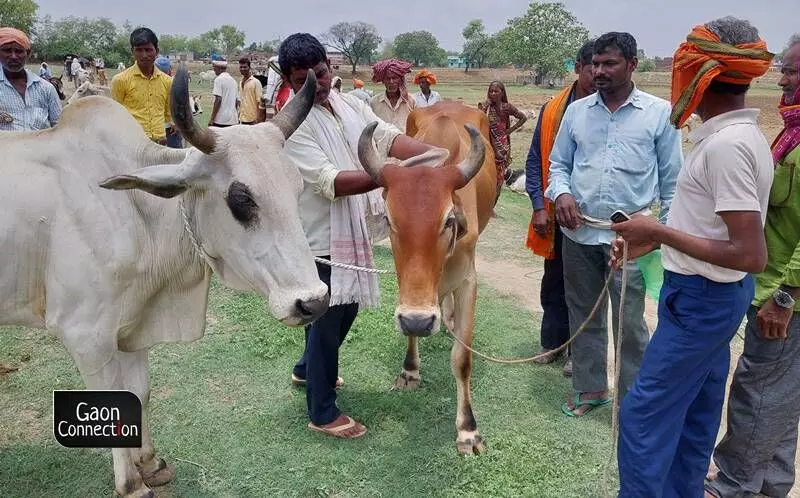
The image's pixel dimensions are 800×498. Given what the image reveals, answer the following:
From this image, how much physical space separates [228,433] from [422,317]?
156cm

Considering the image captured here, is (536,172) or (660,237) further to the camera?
(536,172)

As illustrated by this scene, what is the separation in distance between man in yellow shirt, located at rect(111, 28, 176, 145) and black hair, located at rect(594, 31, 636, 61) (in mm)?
4392

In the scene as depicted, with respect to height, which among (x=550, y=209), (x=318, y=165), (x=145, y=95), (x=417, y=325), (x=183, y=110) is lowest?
(x=417, y=325)

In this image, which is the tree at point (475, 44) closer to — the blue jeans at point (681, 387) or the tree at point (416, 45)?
the tree at point (416, 45)

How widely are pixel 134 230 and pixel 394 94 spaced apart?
5.57 metres

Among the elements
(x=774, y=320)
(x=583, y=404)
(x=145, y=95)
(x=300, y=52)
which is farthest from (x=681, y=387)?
(x=145, y=95)

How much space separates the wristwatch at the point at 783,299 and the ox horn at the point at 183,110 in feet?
8.13

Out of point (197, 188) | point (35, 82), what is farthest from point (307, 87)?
point (35, 82)

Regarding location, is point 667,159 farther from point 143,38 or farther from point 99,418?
point 143,38

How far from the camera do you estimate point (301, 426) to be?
3684mm

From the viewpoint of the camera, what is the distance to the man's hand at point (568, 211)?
3.53m

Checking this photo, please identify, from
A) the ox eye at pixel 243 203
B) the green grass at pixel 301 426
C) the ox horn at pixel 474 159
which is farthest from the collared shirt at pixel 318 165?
the green grass at pixel 301 426

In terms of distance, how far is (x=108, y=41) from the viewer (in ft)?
218

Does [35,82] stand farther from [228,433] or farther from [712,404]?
[712,404]
